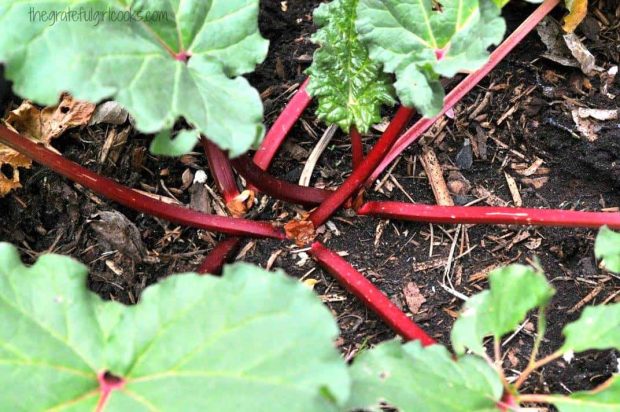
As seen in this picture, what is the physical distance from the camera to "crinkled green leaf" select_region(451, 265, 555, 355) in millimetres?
1132

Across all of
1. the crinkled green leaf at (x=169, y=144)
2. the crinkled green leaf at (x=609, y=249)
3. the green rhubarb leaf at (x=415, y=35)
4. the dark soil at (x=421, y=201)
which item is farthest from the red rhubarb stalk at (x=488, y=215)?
the crinkled green leaf at (x=169, y=144)

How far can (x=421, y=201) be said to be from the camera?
1.76 meters

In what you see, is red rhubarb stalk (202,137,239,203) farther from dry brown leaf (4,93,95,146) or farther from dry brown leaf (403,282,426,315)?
dry brown leaf (403,282,426,315)

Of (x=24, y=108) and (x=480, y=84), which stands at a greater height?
(x=24, y=108)

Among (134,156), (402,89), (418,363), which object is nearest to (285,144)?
(134,156)

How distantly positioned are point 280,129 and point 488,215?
0.55 meters

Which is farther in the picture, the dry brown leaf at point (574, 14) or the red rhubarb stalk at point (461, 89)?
the dry brown leaf at point (574, 14)

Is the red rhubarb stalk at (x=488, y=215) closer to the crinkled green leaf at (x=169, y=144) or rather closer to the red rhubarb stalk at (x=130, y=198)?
the red rhubarb stalk at (x=130, y=198)

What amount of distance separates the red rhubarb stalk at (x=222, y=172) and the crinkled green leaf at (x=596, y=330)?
84cm

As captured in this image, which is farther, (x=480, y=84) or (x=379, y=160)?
(x=480, y=84)

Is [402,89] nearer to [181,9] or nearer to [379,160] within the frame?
[379,160]

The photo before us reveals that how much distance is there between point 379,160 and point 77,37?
70cm

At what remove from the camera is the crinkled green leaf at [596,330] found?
1.14 m

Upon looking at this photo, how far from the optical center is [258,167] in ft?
5.18
